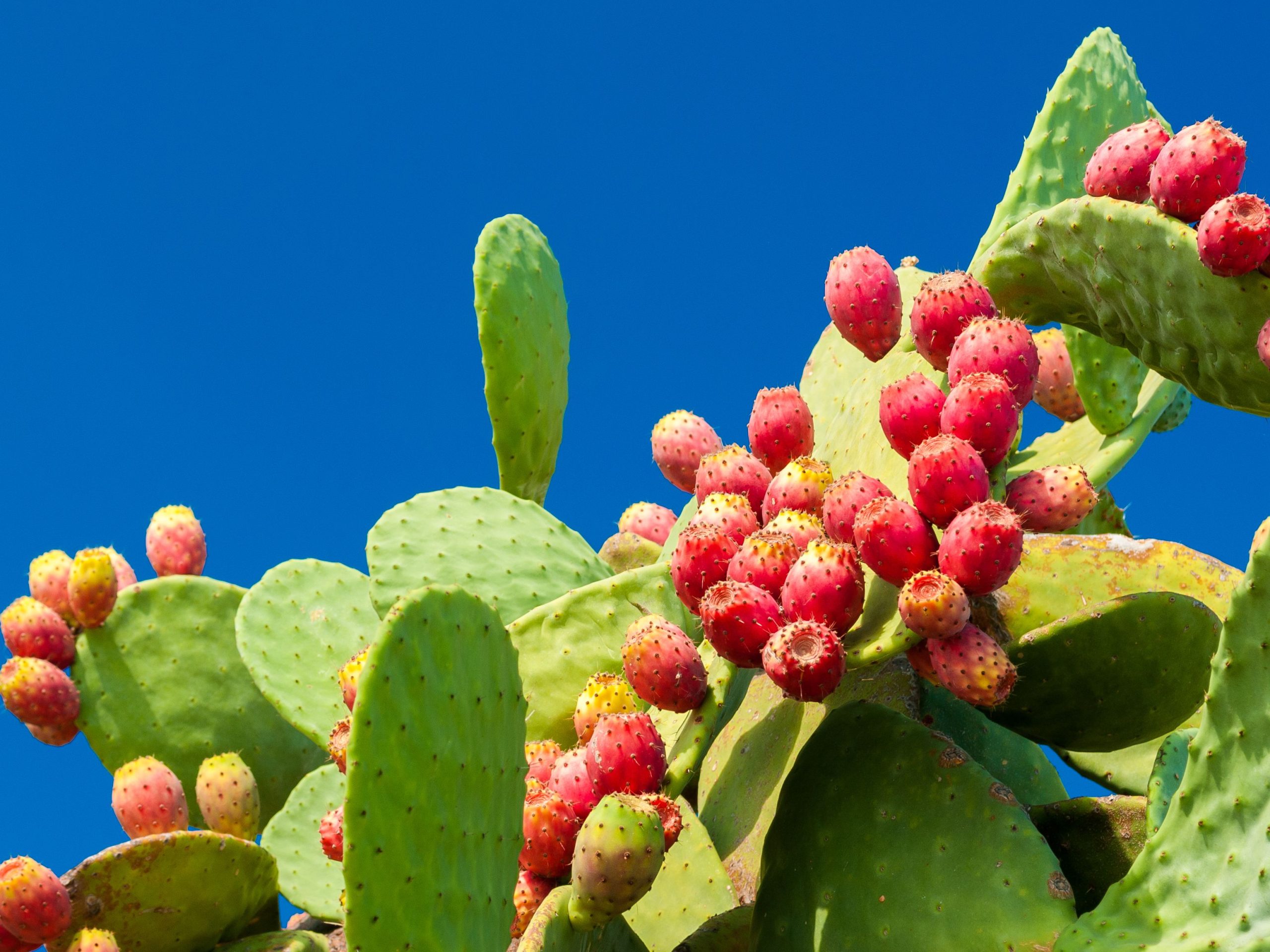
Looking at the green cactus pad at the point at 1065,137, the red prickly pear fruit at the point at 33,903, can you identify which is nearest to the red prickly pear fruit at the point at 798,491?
the green cactus pad at the point at 1065,137

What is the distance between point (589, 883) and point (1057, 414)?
200 cm

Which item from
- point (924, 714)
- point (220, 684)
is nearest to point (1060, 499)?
point (924, 714)

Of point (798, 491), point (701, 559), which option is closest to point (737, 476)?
point (798, 491)

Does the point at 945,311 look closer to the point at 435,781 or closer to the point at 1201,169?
the point at 1201,169

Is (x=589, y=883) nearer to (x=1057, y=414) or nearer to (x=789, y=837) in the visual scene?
(x=789, y=837)

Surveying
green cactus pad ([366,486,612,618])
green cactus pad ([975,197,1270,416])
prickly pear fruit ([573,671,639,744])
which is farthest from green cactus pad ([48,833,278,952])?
green cactus pad ([975,197,1270,416])

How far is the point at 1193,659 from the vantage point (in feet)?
6.64

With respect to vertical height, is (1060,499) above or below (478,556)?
below

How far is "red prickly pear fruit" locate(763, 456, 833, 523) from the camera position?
2.09 metres

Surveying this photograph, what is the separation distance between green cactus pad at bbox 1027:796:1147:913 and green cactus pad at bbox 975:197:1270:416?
2.06ft

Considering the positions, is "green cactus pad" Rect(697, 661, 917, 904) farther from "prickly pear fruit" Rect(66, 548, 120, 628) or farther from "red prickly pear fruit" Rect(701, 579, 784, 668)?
"prickly pear fruit" Rect(66, 548, 120, 628)

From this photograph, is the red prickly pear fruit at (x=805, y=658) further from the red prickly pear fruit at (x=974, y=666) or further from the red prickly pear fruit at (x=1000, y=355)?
the red prickly pear fruit at (x=1000, y=355)

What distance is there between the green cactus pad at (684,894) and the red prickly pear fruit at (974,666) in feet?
1.60

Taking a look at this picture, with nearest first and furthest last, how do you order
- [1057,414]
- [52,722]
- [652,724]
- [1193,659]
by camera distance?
[652,724]
[1193,659]
[52,722]
[1057,414]
